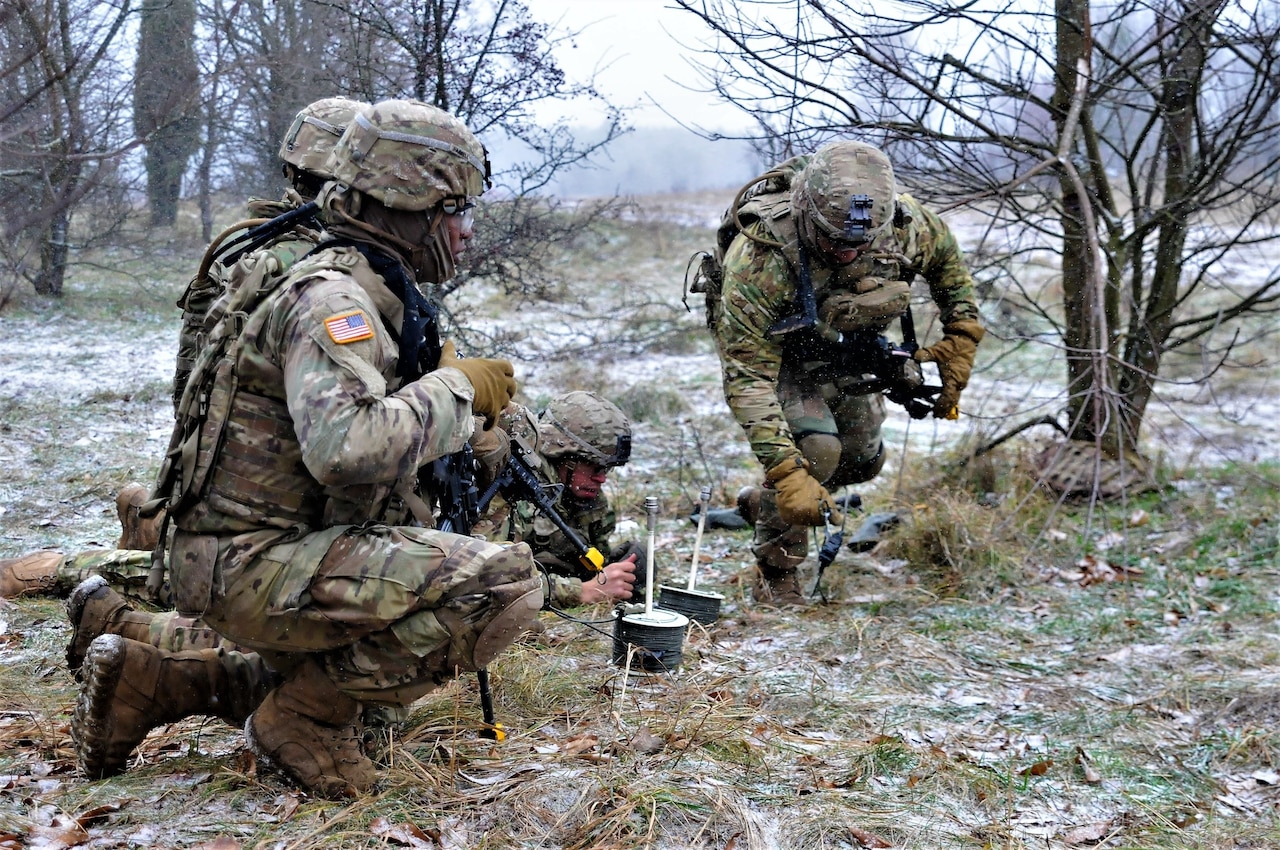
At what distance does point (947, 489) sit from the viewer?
6.24 metres

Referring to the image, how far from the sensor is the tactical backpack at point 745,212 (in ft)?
16.8

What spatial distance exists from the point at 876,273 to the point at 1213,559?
2452 millimetres

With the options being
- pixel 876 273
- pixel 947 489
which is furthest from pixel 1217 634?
pixel 876 273

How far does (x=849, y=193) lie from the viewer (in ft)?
15.4

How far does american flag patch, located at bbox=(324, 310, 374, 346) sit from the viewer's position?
259 cm

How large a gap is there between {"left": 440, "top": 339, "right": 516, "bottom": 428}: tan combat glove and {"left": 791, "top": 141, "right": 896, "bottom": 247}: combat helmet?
7.06ft

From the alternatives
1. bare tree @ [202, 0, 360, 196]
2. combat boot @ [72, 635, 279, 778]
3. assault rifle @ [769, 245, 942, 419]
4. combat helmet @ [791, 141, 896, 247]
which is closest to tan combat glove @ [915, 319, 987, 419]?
assault rifle @ [769, 245, 942, 419]

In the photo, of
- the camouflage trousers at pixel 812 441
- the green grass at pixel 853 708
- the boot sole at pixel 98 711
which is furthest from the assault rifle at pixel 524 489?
the camouflage trousers at pixel 812 441

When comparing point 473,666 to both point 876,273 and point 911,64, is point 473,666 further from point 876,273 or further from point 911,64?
point 911,64

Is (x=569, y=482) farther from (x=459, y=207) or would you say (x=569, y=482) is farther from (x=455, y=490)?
(x=459, y=207)

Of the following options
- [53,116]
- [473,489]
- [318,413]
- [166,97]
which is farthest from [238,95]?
[318,413]

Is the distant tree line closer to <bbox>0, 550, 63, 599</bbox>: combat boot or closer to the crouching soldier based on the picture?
<bbox>0, 550, 63, 599</bbox>: combat boot

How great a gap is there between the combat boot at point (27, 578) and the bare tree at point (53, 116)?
1115mm

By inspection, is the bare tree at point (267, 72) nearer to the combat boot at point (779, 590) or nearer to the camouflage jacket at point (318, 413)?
the combat boot at point (779, 590)
